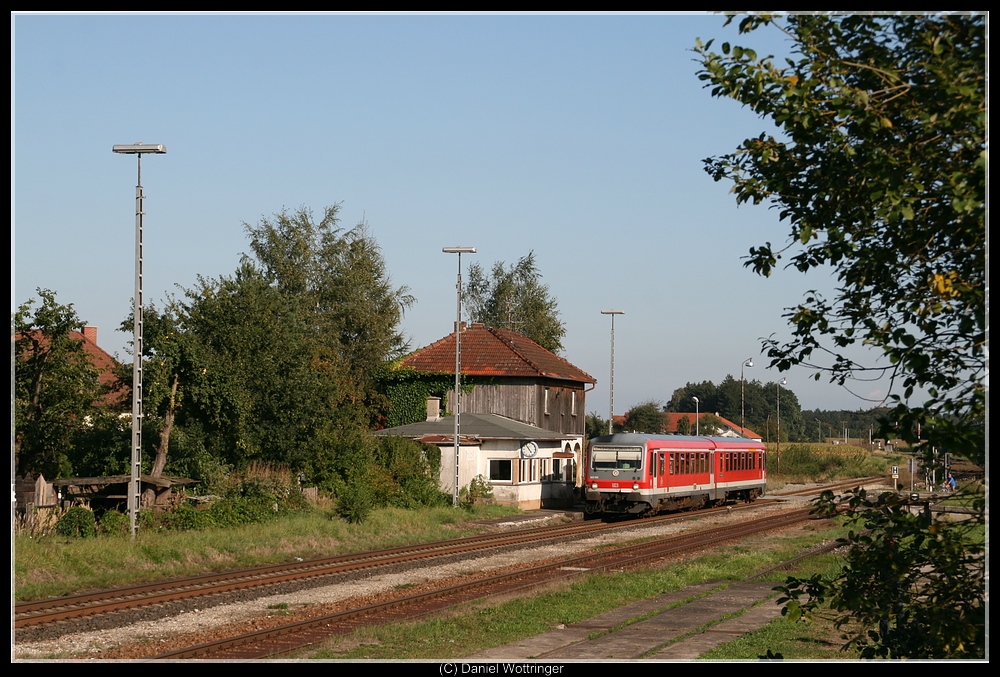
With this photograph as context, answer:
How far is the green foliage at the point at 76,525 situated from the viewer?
22.2 m

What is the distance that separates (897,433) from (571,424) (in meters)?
45.8

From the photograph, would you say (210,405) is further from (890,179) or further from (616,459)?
(890,179)

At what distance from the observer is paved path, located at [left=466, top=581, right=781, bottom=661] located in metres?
12.7

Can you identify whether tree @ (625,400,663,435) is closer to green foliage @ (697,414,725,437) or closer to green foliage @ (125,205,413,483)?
green foliage @ (697,414,725,437)

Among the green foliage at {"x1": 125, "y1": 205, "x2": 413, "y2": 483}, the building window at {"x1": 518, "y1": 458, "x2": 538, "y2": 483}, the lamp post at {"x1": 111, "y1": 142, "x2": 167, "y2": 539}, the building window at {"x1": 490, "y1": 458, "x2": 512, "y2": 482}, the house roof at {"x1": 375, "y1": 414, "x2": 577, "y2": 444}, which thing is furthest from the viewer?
the building window at {"x1": 518, "y1": 458, "x2": 538, "y2": 483}

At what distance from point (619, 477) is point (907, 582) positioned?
29926 millimetres

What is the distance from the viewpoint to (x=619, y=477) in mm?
37031

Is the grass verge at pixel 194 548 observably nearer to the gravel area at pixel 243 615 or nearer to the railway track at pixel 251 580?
the railway track at pixel 251 580

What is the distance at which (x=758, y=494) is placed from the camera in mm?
50406

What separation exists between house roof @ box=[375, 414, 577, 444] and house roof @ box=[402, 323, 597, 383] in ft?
7.61

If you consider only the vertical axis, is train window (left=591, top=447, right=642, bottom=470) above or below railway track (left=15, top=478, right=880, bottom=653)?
above

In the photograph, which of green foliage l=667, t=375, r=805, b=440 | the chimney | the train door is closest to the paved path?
the train door

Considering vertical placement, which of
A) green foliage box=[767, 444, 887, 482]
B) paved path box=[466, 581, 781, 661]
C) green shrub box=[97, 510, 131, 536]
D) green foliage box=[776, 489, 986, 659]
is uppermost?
green foliage box=[776, 489, 986, 659]
